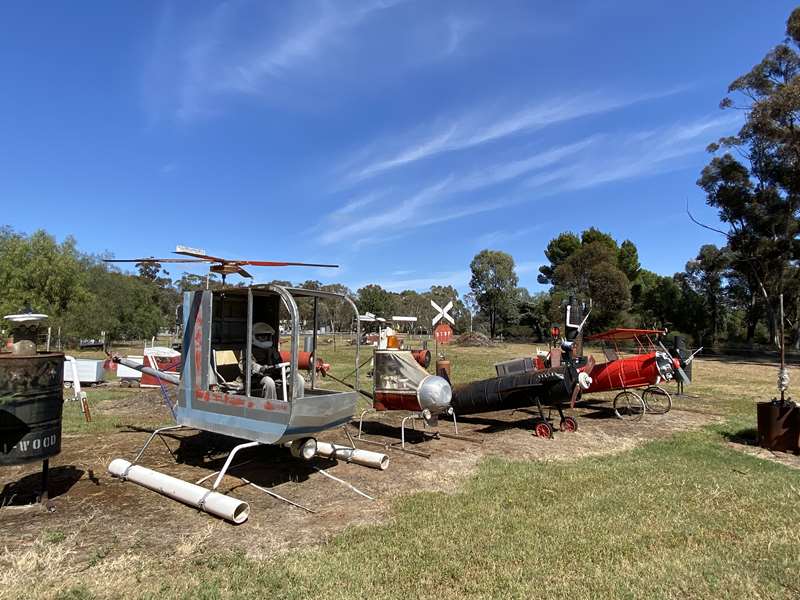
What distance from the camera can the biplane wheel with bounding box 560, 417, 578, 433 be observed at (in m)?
10.7

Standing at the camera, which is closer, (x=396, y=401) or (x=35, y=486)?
(x=35, y=486)

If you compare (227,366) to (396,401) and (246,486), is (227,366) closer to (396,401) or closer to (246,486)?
(246,486)

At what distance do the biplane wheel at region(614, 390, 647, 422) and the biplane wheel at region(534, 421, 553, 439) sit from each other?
3251mm

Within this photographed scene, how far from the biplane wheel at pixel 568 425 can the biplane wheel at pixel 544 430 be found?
78 cm

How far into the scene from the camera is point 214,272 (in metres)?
7.34

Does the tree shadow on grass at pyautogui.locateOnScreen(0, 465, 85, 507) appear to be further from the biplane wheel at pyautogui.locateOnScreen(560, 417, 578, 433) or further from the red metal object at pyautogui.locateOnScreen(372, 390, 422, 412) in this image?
the biplane wheel at pyautogui.locateOnScreen(560, 417, 578, 433)

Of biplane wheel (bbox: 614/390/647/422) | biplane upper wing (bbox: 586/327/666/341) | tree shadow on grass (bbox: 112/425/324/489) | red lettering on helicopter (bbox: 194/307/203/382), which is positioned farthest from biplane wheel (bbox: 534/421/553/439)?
red lettering on helicopter (bbox: 194/307/203/382)

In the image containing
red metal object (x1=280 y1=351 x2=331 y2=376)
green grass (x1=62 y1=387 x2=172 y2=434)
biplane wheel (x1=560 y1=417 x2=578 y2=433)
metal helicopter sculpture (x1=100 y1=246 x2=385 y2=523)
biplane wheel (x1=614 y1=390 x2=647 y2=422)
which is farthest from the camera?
biplane wheel (x1=614 y1=390 x2=647 y2=422)

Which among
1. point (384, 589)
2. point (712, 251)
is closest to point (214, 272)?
point (384, 589)

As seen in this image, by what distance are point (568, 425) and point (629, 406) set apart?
122 inches

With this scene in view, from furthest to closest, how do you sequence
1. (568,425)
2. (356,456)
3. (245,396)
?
(568,425)
(356,456)
(245,396)

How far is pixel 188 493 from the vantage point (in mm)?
5738

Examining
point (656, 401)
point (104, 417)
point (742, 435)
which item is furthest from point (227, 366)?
point (656, 401)

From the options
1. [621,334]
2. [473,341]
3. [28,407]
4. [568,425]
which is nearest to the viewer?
[28,407]
